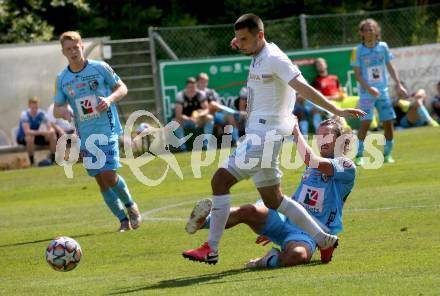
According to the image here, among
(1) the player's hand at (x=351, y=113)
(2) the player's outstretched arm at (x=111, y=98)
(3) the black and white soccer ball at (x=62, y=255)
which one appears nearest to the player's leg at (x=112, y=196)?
(2) the player's outstretched arm at (x=111, y=98)

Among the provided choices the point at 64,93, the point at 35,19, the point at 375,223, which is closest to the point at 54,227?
the point at 64,93

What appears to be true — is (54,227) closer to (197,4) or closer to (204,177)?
(204,177)

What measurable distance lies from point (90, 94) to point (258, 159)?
4279 mm

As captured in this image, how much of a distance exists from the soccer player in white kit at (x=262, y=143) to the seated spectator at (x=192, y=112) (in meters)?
15.5

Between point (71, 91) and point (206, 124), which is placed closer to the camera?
point (71, 91)

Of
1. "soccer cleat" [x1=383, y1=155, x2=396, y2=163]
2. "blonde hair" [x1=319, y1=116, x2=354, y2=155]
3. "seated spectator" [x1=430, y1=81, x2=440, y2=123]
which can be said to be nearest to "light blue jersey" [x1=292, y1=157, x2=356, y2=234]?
"blonde hair" [x1=319, y1=116, x2=354, y2=155]

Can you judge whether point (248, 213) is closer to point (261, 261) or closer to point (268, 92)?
point (261, 261)

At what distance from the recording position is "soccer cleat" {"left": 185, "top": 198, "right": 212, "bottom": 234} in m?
8.77

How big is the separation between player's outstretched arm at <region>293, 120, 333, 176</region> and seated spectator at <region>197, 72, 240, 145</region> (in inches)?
617

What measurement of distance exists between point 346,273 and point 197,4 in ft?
100

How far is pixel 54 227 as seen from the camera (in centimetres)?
1344

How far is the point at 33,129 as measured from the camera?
2364 cm

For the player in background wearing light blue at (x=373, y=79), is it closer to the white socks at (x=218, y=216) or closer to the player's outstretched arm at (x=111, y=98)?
the player's outstretched arm at (x=111, y=98)

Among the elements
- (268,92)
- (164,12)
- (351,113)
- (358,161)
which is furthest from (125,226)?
(164,12)
